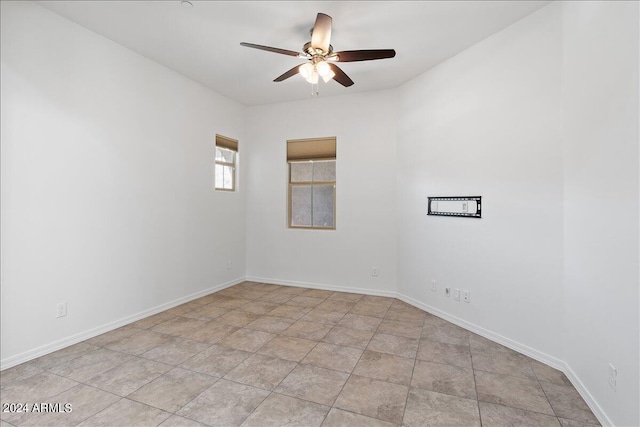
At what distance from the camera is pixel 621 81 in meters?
1.70

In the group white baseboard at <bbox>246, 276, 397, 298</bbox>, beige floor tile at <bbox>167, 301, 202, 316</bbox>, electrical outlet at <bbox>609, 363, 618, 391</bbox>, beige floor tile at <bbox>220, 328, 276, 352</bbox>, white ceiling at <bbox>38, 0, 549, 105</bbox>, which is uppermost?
white ceiling at <bbox>38, 0, 549, 105</bbox>

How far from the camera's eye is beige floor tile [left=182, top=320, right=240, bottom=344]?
2990 mm

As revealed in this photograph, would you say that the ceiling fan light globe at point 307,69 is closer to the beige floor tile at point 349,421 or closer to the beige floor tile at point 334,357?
the beige floor tile at point 334,357

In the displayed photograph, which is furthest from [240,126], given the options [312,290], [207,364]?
[207,364]

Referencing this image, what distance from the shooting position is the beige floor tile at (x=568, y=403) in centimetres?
188

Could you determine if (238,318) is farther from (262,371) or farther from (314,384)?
(314,384)

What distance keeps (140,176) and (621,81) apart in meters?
4.14

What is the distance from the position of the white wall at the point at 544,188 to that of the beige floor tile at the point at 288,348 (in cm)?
175

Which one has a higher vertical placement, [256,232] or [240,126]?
[240,126]

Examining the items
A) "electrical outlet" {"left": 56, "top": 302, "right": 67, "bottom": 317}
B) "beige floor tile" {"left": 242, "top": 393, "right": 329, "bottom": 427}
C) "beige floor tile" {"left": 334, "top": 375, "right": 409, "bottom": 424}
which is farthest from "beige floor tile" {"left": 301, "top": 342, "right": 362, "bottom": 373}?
"electrical outlet" {"left": 56, "top": 302, "right": 67, "bottom": 317}

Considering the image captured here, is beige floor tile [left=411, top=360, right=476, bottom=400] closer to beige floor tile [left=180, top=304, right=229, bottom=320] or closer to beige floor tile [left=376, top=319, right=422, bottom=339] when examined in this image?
beige floor tile [left=376, top=319, right=422, bottom=339]

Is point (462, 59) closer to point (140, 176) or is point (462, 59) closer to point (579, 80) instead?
point (579, 80)

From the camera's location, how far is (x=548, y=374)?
236cm

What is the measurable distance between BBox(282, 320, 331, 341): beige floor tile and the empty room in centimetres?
3
